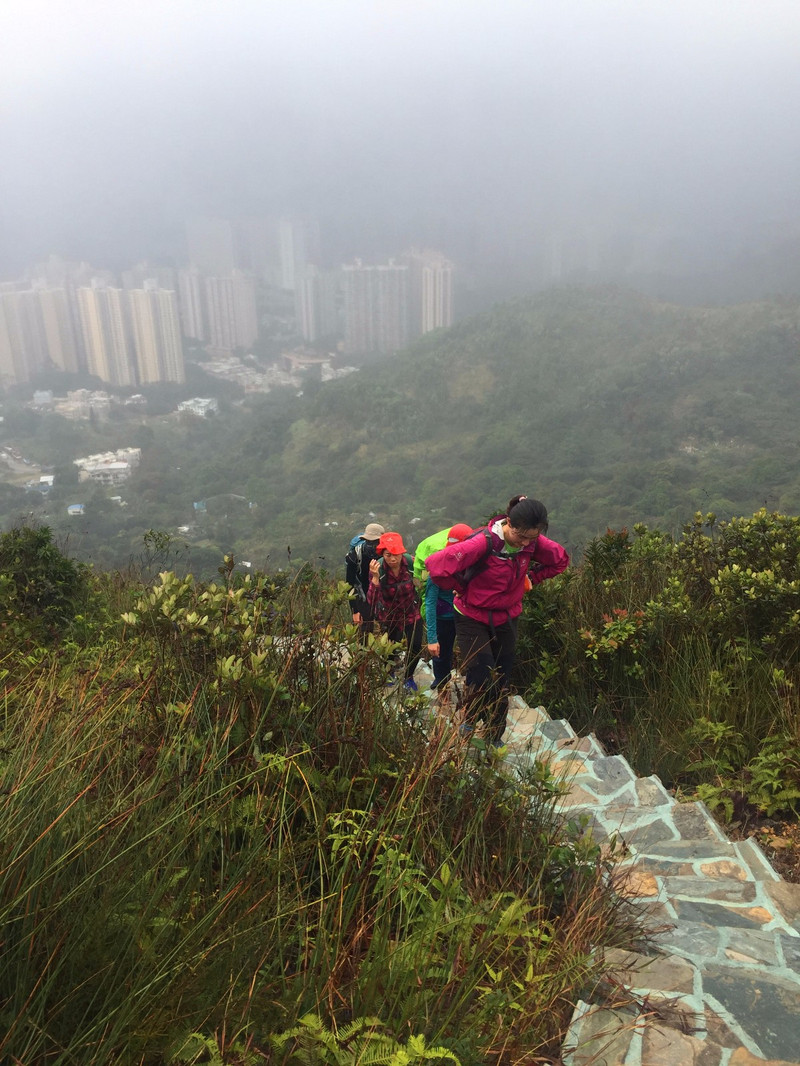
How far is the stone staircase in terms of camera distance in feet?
5.29

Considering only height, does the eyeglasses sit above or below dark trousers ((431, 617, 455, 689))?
above

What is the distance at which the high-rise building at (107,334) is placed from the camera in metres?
91.6

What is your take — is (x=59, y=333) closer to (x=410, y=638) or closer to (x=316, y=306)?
(x=316, y=306)

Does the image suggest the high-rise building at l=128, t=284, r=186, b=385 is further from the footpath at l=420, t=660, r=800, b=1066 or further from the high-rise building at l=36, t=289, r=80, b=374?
the footpath at l=420, t=660, r=800, b=1066

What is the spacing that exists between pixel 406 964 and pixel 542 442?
216 feet

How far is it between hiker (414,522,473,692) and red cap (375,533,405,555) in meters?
0.11

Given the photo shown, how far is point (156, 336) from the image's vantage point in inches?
3757

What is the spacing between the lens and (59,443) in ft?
231

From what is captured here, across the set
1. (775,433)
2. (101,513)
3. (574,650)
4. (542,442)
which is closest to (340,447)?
(542,442)

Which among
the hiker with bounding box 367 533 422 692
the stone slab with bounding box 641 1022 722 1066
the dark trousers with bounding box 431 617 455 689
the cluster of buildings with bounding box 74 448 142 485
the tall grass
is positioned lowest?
the cluster of buildings with bounding box 74 448 142 485

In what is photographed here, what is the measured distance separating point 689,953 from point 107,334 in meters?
104

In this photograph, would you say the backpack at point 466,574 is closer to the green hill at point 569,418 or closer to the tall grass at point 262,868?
the tall grass at point 262,868

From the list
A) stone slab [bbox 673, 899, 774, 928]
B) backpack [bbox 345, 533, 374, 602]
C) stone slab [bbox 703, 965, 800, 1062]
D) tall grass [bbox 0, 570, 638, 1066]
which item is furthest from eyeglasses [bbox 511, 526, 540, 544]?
stone slab [bbox 703, 965, 800, 1062]

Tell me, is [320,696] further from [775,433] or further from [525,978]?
[775,433]
